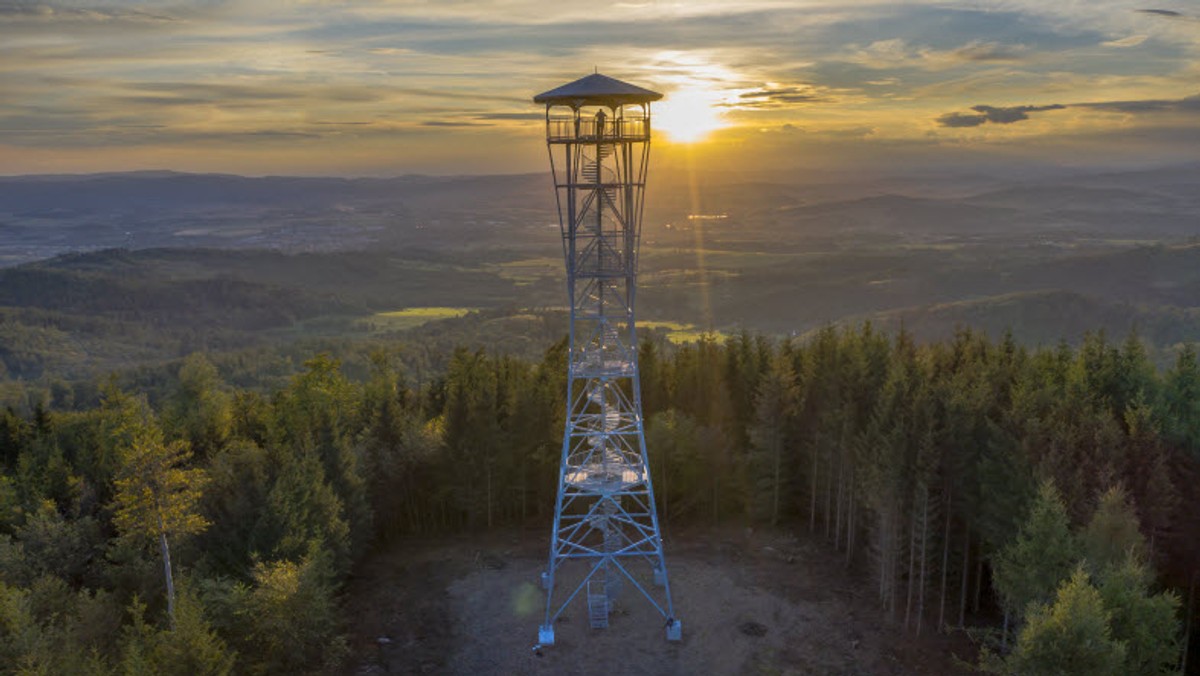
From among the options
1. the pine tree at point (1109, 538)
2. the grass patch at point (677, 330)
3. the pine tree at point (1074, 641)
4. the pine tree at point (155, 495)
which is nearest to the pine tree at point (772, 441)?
the pine tree at point (1109, 538)

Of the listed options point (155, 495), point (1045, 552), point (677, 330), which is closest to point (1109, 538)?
point (1045, 552)

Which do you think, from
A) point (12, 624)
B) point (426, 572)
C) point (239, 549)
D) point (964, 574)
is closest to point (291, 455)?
point (239, 549)

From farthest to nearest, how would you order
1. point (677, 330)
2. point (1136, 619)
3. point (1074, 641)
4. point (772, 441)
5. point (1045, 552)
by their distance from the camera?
point (677, 330) < point (772, 441) < point (1045, 552) < point (1136, 619) < point (1074, 641)

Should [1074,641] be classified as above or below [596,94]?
below

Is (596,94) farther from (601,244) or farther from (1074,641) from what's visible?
(1074,641)

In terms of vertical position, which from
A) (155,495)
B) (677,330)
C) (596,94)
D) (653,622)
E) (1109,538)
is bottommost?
(677,330)

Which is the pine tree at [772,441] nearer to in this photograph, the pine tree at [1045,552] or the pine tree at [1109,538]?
the pine tree at [1045,552]

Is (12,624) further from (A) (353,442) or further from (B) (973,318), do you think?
(B) (973,318)
